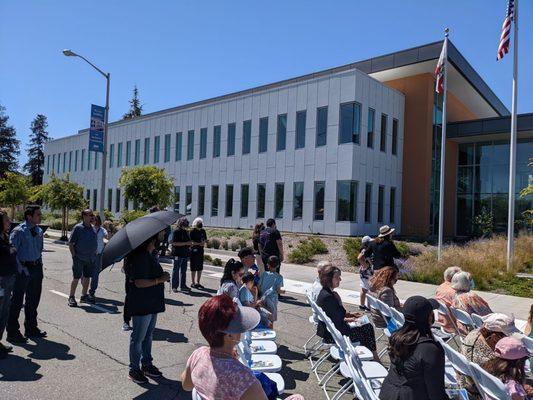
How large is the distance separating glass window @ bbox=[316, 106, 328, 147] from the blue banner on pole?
1205 cm

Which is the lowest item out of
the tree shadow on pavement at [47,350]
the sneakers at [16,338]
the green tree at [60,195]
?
the tree shadow on pavement at [47,350]

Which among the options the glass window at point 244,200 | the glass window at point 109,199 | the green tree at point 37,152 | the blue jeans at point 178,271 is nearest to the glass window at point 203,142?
the glass window at point 244,200

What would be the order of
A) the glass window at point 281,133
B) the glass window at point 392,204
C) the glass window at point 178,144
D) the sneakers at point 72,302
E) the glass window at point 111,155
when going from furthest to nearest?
the glass window at point 111,155
the glass window at point 178,144
the glass window at point 392,204
the glass window at point 281,133
the sneakers at point 72,302

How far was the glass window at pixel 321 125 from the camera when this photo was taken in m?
26.0

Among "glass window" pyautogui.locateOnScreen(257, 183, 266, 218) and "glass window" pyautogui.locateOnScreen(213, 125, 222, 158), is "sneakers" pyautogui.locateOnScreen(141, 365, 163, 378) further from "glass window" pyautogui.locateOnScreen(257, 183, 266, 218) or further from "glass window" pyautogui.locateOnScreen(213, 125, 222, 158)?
"glass window" pyautogui.locateOnScreen(213, 125, 222, 158)

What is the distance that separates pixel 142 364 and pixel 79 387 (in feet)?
2.42

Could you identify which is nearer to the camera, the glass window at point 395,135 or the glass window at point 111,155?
the glass window at point 395,135

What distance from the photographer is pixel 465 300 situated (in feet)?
19.6

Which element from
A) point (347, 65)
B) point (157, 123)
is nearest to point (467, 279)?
point (347, 65)

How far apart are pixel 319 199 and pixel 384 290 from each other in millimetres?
19688

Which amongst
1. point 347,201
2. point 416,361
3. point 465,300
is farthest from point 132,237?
point 347,201

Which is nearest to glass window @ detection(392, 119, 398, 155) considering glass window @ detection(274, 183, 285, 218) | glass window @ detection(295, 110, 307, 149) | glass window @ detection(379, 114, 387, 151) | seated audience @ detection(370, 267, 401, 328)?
glass window @ detection(379, 114, 387, 151)

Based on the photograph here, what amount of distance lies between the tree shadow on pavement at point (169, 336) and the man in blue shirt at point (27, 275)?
1728 millimetres

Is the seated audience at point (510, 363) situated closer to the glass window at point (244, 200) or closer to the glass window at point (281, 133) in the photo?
the glass window at point (281, 133)
